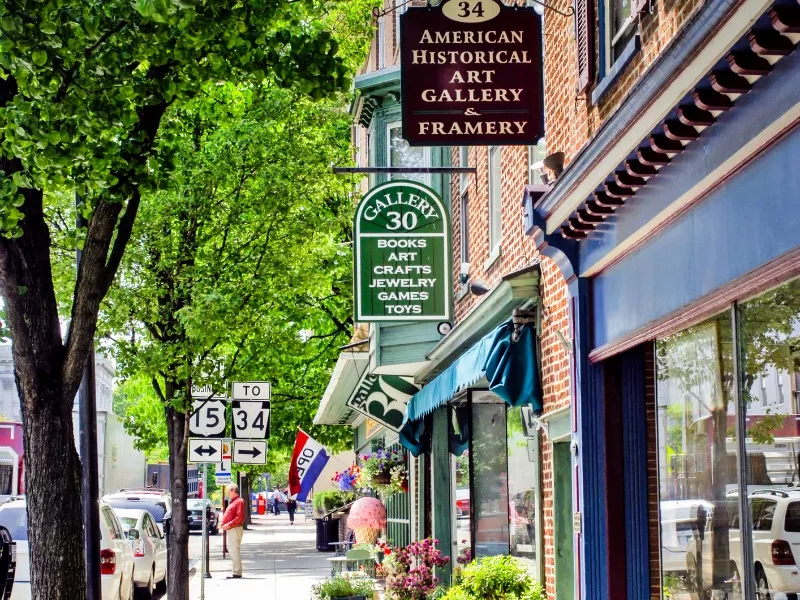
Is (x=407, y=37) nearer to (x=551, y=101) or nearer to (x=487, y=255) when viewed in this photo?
(x=551, y=101)

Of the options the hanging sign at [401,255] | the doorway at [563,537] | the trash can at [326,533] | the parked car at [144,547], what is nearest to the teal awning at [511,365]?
the doorway at [563,537]

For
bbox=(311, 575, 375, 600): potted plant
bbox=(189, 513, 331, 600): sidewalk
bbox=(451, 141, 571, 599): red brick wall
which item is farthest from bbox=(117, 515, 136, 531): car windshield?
bbox=(451, 141, 571, 599): red brick wall

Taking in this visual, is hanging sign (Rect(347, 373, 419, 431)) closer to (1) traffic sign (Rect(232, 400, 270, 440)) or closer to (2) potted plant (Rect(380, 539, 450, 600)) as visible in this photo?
(1) traffic sign (Rect(232, 400, 270, 440))

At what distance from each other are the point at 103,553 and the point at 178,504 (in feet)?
8.32

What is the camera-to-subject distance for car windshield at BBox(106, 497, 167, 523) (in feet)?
85.5

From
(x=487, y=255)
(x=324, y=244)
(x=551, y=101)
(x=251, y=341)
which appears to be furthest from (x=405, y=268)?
(x=251, y=341)

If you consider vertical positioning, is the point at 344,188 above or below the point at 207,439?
above

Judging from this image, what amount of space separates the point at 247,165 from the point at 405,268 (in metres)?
7.04

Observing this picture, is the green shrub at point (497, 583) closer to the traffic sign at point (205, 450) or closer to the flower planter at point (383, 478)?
the traffic sign at point (205, 450)

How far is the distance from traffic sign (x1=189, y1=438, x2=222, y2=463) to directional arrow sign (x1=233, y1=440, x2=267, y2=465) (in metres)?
0.50

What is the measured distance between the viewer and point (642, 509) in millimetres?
8766

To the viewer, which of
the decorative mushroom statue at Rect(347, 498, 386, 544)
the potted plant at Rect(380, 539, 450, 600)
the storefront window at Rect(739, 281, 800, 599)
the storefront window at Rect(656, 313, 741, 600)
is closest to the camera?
the storefront window at Rect(739, 281, 800, 599)

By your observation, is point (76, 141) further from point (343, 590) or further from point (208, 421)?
point (208, 421)

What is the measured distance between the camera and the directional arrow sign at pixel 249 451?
17469mm
